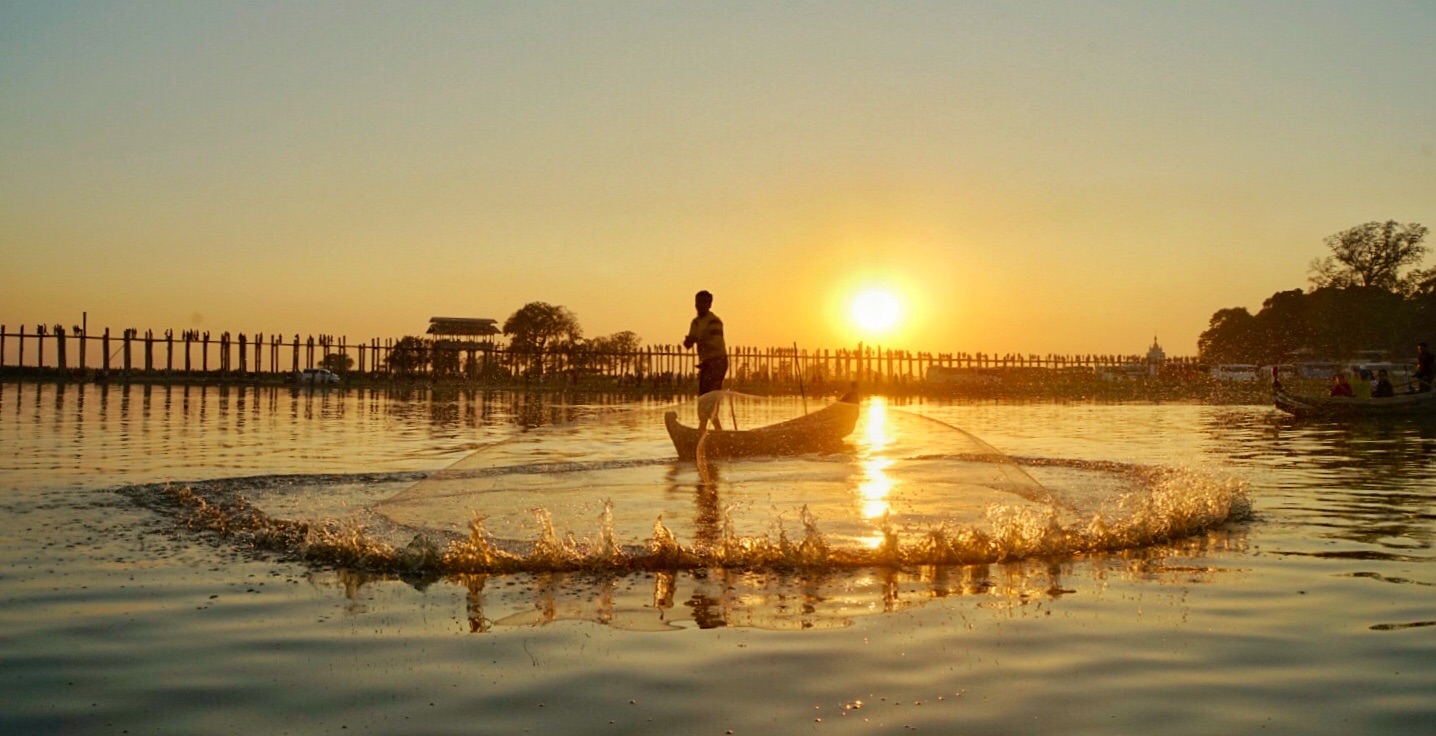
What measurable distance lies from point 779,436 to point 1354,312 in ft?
318

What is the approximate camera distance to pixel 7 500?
11.8 meters

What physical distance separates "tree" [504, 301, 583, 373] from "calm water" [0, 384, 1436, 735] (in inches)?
3505

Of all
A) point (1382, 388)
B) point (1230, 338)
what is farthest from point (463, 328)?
point (1230, 338)

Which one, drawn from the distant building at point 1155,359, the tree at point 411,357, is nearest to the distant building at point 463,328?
the tree at point 411,357

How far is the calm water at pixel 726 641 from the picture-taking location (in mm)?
4898

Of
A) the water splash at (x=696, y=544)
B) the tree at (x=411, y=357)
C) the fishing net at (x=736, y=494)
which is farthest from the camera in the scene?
the tree at (x=411, y=357)

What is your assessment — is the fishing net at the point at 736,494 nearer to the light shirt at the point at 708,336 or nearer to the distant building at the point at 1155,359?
the light shirt at the point at 708,336

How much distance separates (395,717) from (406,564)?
367 cm

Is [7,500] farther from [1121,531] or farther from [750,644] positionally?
[1121,531]

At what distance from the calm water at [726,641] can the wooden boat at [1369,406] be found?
81.9 feet

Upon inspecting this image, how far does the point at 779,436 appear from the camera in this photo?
14.2m

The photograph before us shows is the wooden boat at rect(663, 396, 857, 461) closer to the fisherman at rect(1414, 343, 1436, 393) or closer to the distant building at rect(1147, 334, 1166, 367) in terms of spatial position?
the fisherman at rect(1414, 343, 1436, 393)

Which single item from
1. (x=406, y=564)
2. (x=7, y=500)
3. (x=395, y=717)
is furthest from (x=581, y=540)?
(x=7, y=500)

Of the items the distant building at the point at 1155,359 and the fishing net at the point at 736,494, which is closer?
the fishing net at the point at 736,494
